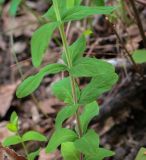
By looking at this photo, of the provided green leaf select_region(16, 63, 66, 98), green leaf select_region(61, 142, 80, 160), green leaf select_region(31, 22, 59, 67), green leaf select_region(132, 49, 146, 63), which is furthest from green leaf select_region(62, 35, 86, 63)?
green leaf select_region(132, 49, 146, 63)

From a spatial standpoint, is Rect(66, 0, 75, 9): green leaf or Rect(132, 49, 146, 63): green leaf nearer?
Rect(66, 0, 75, 9): green leaf

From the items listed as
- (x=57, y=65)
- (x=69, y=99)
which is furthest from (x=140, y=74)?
(x=57, y=65)

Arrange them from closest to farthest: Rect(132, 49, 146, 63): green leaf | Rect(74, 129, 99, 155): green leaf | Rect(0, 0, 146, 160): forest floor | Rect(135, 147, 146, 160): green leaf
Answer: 1. Rect(74, 129, 99, 155): green leaf
2. Rect(135, 147, 146, 160): green leaf
3. Rect(132, 49, 146, 63): green leaf
4. Rect(0, 0, 146, 160): forest floor

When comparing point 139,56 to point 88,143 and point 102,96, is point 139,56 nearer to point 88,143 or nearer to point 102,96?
point 102,96

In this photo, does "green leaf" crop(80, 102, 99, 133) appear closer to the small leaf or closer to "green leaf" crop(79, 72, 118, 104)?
"green leaf" crop(79, 72, 118, 104)

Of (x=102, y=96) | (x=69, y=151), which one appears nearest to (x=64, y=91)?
(x=69, y=151)

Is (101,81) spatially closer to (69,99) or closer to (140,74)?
(69,99)
